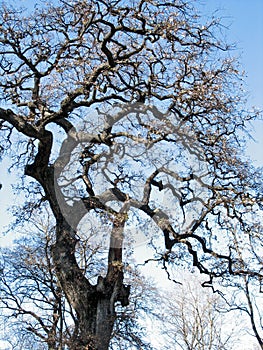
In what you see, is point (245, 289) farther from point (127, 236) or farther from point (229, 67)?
point (229, 67)

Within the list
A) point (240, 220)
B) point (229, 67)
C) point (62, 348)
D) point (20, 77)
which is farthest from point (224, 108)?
point (62, 348)

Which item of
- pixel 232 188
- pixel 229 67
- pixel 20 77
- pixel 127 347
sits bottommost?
pixel 127 347

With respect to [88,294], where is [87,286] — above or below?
above

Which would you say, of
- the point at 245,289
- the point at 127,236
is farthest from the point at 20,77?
the point at 245,289

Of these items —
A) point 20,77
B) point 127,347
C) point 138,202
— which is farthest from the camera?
point 127,347

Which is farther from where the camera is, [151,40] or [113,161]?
[113,161]

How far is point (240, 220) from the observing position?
842 cm

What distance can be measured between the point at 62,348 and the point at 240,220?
4435 mm

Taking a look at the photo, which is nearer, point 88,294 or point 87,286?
point 88,294

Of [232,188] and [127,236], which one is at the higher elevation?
[232,188]

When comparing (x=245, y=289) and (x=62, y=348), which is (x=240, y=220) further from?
(x=245, y=289)

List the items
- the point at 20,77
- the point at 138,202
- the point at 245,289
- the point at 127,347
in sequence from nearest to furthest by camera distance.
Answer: the point at 138,202 < the point at 20,77 < the point at 127,347 < the point at 245,289

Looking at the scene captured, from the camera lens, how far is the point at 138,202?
27.8ft

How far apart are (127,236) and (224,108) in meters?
3.03
